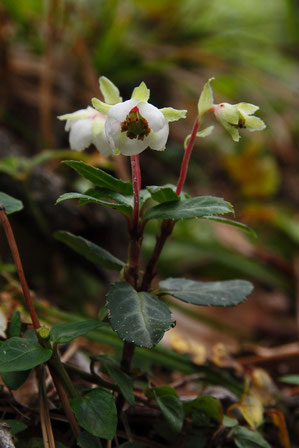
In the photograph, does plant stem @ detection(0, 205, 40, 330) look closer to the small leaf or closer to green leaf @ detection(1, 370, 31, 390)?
green leaf @ detection(1, 370, 31, 390)

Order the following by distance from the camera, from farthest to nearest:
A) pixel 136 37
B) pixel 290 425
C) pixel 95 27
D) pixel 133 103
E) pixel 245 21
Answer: pixel 245 21 → pixel 136 37 → pixel 95 27 → pixel 290 425 → pixel 133 103

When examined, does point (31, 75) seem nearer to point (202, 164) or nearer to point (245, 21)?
point (202, 164)

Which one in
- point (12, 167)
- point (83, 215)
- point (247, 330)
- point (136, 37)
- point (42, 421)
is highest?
point (136, 37)

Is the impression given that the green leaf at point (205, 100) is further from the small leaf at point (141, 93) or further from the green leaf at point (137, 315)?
the green leaf at point (137, 315)

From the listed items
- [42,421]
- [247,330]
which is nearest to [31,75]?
[247,330]

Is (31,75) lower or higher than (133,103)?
higher

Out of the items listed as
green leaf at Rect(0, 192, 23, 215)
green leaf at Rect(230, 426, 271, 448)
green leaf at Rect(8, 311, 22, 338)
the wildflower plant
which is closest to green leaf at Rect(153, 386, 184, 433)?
the wildflower plant

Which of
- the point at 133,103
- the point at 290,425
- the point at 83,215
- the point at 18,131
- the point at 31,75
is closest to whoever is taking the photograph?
the point at 133,103
